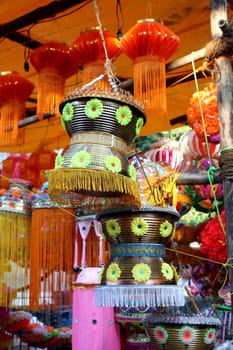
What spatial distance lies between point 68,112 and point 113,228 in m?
0.68

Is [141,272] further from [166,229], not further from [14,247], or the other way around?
[14,247]

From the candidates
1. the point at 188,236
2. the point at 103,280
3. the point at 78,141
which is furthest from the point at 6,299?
the point at 188,236

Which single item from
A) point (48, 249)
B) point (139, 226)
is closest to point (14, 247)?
point (48, 249)

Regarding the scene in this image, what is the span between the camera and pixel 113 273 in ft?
7.56

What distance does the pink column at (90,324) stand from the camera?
2916mm

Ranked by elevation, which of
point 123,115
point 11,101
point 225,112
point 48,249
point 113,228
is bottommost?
point 48,249

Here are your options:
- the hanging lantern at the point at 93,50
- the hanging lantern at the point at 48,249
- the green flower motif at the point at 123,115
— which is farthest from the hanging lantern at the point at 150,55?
the hanging lantern at the point at 48,249

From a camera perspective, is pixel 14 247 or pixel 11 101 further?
Result: pixel 11 101

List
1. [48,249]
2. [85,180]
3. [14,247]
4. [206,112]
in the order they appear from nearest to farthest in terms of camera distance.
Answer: [85,180]
[206,112]
[48,249]
[14,247]

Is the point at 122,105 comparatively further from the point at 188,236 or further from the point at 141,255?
the point at 188,236

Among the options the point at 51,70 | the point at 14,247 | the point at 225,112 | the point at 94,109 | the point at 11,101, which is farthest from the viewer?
the point at 11,101

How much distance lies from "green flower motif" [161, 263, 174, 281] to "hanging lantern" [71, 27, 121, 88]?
1294 millimetres

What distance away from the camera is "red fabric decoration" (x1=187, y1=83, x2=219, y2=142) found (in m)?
2.84

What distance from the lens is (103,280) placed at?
2.35 meters
